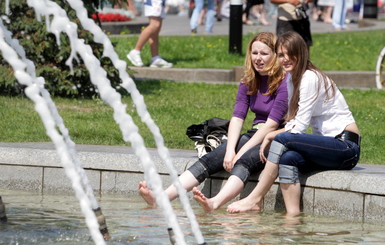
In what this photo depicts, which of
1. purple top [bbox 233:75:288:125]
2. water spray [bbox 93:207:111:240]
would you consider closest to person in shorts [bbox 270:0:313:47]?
purple top [bbox 233:75:288:125]

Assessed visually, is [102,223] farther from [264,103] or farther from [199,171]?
[264,103]

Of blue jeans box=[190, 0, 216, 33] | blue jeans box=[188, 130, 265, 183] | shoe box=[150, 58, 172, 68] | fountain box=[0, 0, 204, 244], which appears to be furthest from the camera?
blue jeans box=[190, 0, 216, 33]

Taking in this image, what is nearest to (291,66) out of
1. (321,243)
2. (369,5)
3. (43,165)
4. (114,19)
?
(321,243)

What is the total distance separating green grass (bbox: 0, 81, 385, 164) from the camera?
7.96 m

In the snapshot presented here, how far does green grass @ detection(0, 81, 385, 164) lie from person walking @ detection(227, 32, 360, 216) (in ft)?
2.76

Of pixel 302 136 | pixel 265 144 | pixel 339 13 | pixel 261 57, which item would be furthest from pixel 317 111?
Answer: pixel 339 13

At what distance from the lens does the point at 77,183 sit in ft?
15.0

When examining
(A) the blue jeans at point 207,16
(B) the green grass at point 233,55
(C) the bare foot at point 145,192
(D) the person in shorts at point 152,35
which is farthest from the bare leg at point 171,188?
(A) the blue jeans at point 207,16

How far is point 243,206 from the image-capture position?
621cm

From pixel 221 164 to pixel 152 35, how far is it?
6929 millimetres

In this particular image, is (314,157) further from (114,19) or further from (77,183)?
(114,19)

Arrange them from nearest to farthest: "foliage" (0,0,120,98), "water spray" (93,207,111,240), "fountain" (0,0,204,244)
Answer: "fountain" (0,0,204,244) < "water spray" (93,207,111,240) < "foliage" (0,0,120,98)

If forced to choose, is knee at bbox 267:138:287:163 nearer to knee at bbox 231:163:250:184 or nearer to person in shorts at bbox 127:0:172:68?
knee at bbox 231:163:250:184

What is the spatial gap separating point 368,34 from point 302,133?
12340 millimetres
